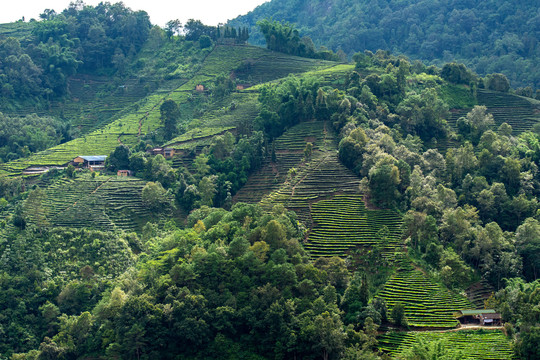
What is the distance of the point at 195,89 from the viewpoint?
70.4 metres

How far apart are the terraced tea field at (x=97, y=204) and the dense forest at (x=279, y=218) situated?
0.49ft

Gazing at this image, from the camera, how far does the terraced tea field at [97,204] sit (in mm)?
48156

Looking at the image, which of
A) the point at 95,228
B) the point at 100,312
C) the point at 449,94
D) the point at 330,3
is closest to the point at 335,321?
the point at 100,312

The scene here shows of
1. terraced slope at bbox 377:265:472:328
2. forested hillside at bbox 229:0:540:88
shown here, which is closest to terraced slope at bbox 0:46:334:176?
terraced slope at bbox 377:265:472:328

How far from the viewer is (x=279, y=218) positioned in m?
41.7

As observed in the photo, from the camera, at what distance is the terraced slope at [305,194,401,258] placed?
137ft

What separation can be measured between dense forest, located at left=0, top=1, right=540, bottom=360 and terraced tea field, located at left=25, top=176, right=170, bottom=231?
0.49 feet

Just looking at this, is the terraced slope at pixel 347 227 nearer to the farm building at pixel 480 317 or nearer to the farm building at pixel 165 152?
the farm building at pixel 480 317

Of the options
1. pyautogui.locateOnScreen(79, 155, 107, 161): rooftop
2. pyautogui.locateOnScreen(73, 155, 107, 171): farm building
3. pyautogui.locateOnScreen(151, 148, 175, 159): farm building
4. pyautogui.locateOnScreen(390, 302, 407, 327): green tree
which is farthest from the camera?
pyautogui.locateOnScreen(151, 148, 175, 159): farm building

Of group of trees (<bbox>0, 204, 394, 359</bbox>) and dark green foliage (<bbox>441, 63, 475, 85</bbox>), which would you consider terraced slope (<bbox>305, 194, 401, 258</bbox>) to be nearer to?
group of trees (<bbox>0, 204, 394, 359</bbox>)

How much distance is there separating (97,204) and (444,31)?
68033mm

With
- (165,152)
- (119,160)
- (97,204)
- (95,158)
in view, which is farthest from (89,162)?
(97,204)

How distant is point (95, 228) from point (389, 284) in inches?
812

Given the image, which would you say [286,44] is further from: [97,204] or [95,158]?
[97,204]
